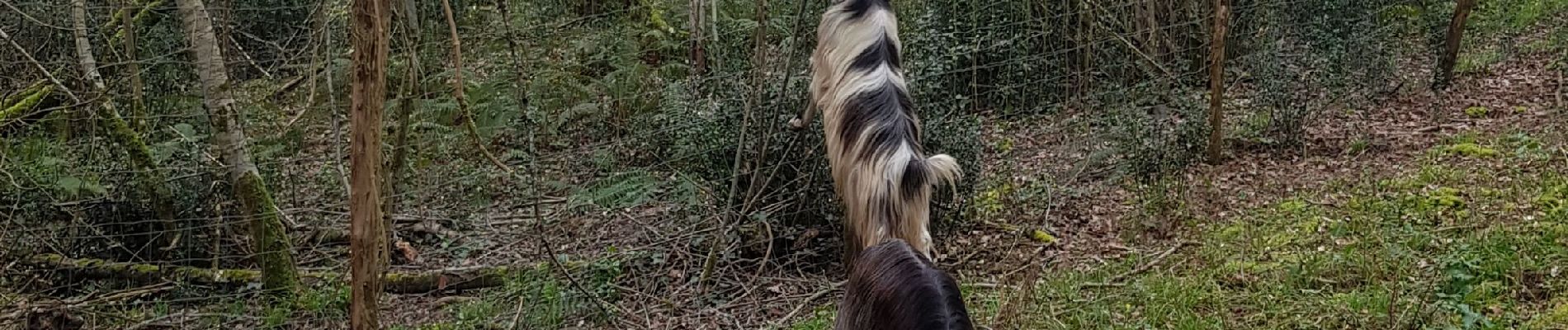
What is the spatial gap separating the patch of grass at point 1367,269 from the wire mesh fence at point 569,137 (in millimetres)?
1085

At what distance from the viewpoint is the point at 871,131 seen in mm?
3826

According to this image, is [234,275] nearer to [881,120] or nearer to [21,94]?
[21,94]

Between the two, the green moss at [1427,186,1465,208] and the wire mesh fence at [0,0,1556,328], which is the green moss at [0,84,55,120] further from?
the green moss at [1427,186,1465,208]

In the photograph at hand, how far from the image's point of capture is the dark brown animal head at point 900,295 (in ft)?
6.12

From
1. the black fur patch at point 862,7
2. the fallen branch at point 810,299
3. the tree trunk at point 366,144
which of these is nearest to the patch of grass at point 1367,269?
the fallen branch at point 810,299

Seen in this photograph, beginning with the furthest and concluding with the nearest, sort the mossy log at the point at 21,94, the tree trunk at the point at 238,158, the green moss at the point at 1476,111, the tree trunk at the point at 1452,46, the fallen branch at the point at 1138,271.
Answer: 1. the tree trunk at the point at 1452,46
2. the green moss at the point at 1476,111
3. the mossy log at the point at 21,94
4. the tree trunk at the point at 238,158
5. the fallen branch at the point at 1138,271

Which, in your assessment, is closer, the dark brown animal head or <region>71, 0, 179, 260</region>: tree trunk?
the dark brown animal head

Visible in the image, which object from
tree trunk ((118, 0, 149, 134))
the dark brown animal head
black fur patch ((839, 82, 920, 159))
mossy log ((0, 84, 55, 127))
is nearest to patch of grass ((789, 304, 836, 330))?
black fur patch ((839, 82, 920, 159))

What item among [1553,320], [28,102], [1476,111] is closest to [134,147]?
[28,102]

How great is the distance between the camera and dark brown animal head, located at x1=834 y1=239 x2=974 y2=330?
1.87m

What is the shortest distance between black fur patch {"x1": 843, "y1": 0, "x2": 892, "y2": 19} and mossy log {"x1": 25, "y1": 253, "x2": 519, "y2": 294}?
81.5 inches

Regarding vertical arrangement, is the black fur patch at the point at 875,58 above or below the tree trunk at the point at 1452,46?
above

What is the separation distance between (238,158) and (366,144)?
98.4 inches

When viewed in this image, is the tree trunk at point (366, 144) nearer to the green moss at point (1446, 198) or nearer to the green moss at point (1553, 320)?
the green moss at point (1553, 320)
